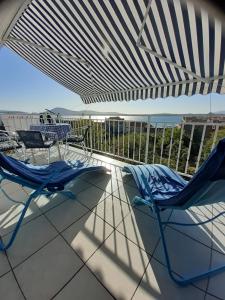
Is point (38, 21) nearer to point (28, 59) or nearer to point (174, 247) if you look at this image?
point (28, 59)

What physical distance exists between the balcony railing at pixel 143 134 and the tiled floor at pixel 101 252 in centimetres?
115

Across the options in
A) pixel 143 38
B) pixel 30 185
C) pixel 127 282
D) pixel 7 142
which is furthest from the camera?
pixel 7 142

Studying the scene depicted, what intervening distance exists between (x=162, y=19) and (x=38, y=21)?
107 inches

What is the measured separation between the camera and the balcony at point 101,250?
3.58 feet

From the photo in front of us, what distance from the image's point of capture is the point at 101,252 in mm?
1380

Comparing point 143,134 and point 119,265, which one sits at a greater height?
point 143,134

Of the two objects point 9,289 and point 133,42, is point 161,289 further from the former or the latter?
point 133,42

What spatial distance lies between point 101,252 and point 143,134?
2552mm

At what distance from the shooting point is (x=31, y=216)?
70.8 inches

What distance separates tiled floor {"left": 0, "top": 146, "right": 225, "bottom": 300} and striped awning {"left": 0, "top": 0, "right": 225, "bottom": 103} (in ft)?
7.40

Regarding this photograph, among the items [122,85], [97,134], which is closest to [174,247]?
[97,134]

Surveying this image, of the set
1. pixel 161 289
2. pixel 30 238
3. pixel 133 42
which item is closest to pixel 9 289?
pixel 30 238

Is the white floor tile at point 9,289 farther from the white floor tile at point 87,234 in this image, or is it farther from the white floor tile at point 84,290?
the white floor tile at point 87,234

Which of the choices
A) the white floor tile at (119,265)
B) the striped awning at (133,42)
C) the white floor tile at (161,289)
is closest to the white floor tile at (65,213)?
the white floor tile at (119,265)
